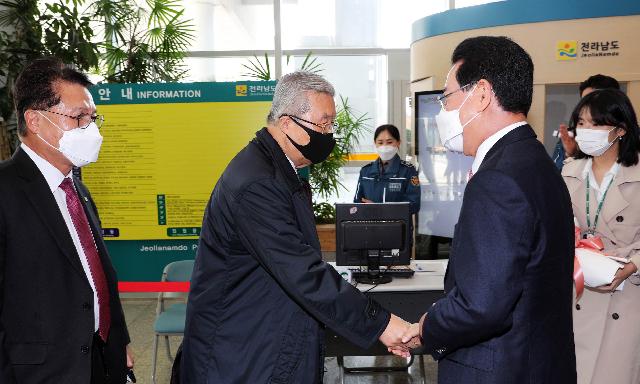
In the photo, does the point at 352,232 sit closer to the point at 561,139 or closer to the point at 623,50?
the point at 561,139

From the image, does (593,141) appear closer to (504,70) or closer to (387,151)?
(504,70)

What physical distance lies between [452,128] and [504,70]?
0.27 metres

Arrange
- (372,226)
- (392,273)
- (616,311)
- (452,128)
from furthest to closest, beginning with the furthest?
(392,273), (372,226), (616,311), (452,128)

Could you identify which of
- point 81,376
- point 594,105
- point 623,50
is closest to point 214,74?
point 623,50

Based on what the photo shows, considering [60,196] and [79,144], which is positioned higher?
[79,144]

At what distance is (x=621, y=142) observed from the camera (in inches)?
109

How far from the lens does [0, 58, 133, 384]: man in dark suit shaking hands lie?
5.74 feet

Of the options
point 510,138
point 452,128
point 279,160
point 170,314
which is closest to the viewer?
point 510,138

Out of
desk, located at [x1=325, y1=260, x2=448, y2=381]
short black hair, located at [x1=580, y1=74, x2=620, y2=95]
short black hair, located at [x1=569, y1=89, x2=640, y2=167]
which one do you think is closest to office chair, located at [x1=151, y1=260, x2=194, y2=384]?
desk, located at [x1=325, y1=260, x2=448, y2=381]

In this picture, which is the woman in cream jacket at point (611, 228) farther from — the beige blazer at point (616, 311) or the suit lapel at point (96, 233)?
the suit lapel at point (96, 233)

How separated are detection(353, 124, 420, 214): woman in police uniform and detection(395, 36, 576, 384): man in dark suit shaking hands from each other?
144 inches

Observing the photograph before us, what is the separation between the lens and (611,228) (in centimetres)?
274

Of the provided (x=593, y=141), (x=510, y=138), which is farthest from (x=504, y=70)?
(x=593, y=141)

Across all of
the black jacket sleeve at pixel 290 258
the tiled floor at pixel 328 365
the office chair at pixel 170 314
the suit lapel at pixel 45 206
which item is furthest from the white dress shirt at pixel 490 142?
the tiled floor at pixel 328 365
